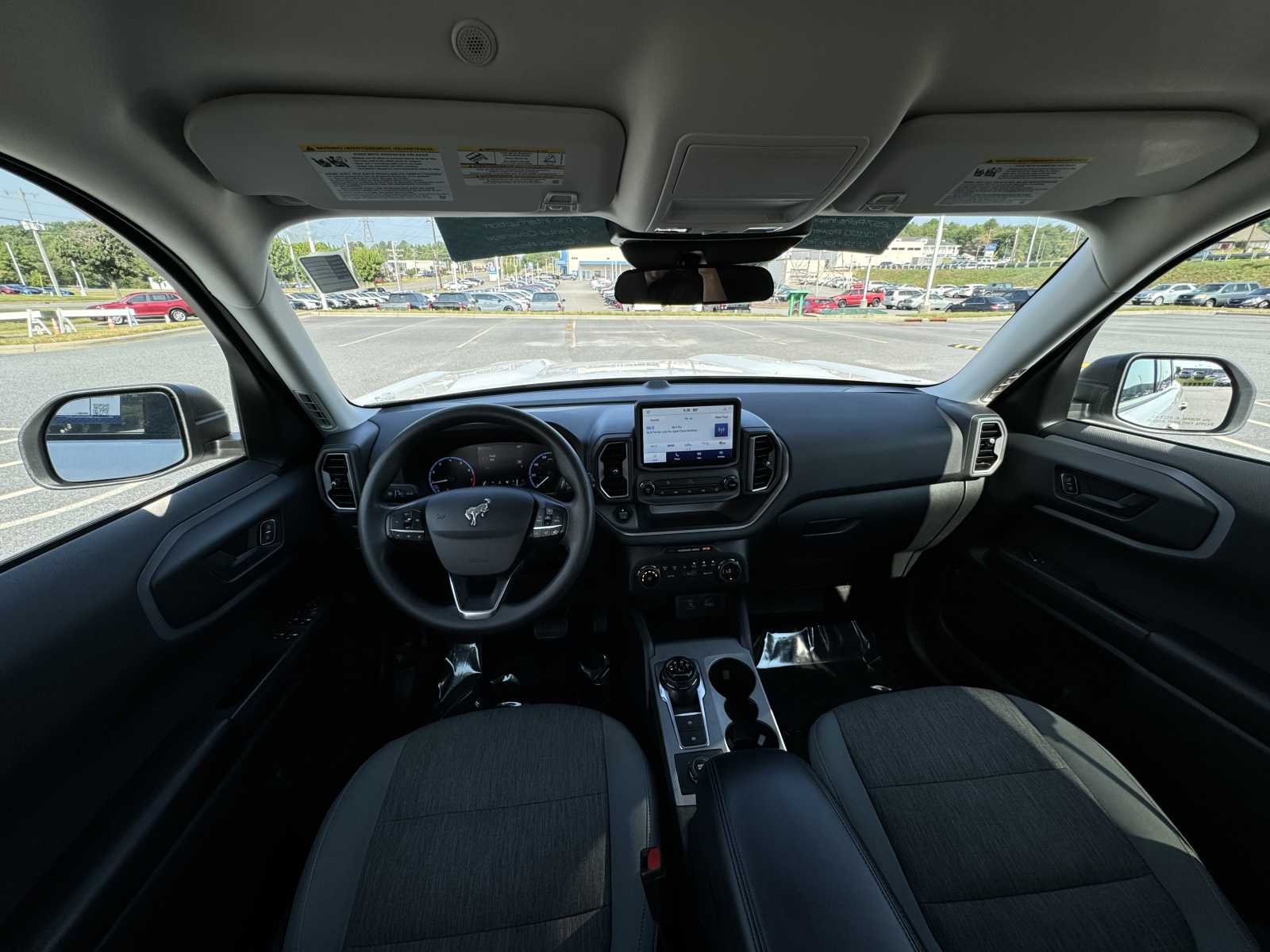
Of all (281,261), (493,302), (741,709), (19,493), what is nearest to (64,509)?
(19,493)

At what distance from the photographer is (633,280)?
6.92ft

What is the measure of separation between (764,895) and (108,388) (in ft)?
6.90

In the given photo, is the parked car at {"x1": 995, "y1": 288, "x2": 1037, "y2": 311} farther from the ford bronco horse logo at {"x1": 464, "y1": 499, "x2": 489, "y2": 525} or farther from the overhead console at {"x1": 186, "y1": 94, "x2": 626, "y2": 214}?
the ford bronco horse logo at {"x1": 464, "y1": 499, "x2": 489, "y2": 525}

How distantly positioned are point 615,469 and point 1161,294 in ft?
7.05

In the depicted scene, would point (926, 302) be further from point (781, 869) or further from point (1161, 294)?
point (781, 869)

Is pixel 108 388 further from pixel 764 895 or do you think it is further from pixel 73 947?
pixel 764 895

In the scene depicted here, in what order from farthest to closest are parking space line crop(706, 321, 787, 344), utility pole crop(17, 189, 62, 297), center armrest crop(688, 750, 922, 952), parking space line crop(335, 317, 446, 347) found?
parking space line crop(706, 321, 787, 344) → parking space line crop(335, 317, 446, 347) → utility pole crop(17, 189, 62, 297) → center armrest crop(688, 750, 922, 952)

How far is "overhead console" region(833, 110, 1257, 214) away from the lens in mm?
1333

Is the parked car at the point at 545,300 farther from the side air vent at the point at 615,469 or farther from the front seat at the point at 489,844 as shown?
the front seat at the point at 489,844

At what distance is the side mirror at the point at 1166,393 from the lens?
197 centimetres

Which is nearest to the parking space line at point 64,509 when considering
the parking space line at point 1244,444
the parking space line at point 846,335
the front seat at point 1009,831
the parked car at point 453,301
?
the parked car at point 453,301

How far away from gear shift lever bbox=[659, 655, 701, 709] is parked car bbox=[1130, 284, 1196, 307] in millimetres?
2207

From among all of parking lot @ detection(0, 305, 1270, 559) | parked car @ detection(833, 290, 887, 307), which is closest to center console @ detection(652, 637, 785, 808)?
parking lot @ detection(0, 305, 1270, 559)

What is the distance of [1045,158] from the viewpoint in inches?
57.6
